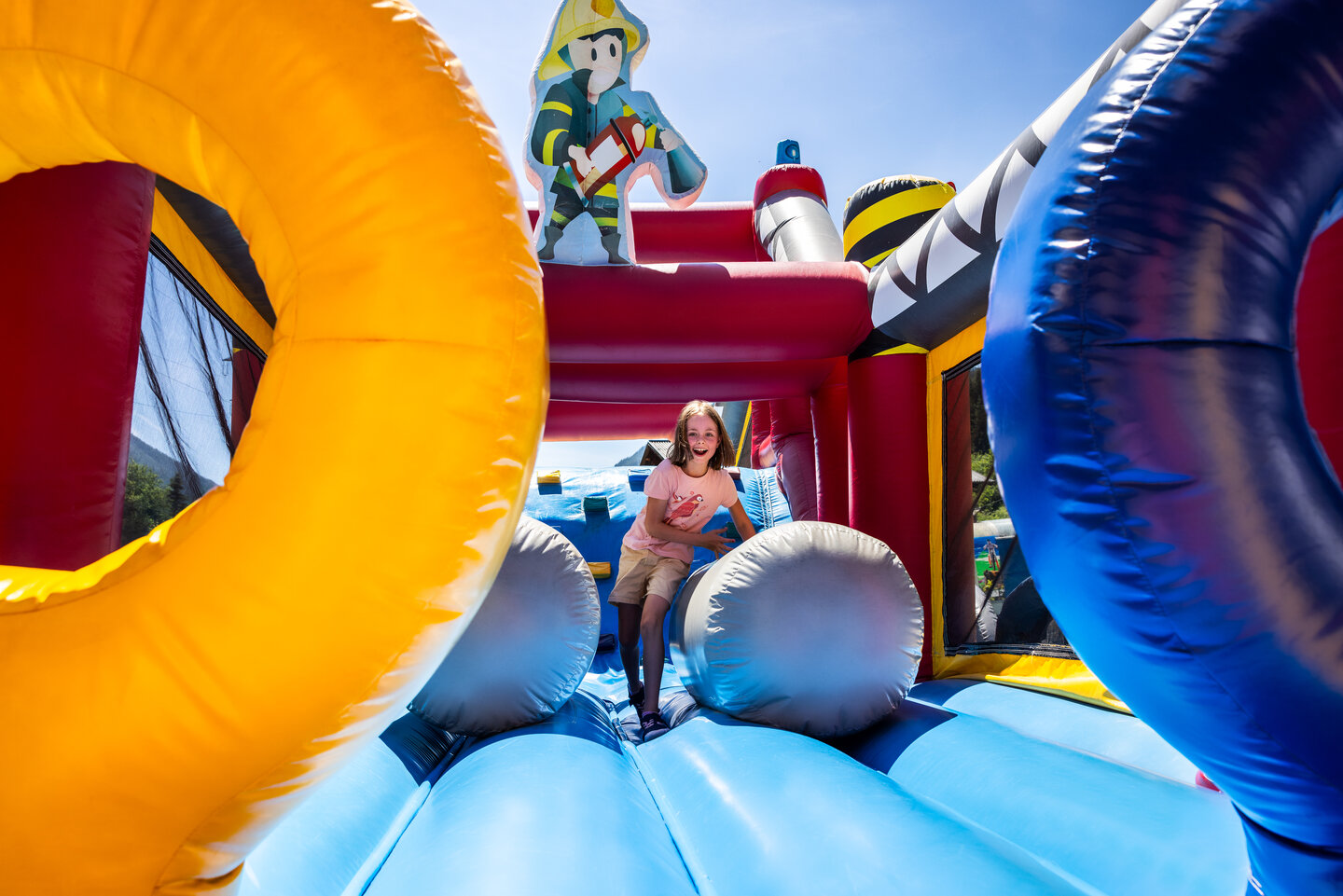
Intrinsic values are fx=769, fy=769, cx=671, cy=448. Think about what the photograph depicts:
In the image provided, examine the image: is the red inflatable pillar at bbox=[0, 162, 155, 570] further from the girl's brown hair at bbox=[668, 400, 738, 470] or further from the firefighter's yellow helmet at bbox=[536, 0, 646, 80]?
the firefighter's yellow helmet at bbox=[536, 0, 646, 80]

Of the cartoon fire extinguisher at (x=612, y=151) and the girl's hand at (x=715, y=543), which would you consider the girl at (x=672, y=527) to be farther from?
the cartoon fire extinguisher at (x=612, y=151)

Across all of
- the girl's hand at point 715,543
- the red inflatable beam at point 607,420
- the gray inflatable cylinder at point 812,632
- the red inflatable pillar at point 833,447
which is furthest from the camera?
the red inflatable beam at point 607,420

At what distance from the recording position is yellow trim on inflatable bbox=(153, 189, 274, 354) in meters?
1.66

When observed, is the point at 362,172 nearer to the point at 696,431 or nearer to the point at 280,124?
the point at 280,124

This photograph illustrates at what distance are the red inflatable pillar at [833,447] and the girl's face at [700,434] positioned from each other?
0.86 metres

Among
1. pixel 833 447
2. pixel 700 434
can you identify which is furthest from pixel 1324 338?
pixel 833 447

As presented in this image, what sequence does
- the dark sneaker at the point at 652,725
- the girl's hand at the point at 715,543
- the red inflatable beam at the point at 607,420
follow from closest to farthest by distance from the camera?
the dark sneaker at the point at 652,725 < the girl's hand at the point at 715,543 < the red inflatable beam at the point at 607,420

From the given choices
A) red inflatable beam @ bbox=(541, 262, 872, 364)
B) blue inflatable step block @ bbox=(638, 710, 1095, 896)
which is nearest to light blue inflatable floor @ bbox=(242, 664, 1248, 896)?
blue inflatable step block @ bbox=(638, 710, 1095, 896)

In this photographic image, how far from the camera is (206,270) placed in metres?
1.89

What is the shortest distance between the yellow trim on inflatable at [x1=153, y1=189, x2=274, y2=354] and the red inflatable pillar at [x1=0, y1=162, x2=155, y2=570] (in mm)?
396

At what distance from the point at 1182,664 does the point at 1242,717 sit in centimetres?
6

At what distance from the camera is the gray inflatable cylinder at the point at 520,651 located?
153 cm

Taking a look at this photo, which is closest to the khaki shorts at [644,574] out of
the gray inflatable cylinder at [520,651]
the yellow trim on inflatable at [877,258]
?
the gray inflatable cylinder at [520,651]

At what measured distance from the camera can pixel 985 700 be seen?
5.96 ft
